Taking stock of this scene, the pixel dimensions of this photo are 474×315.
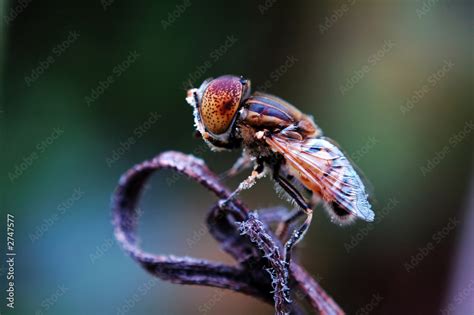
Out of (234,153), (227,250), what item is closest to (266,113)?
(227,250)

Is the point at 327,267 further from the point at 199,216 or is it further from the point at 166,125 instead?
the point at 166,125

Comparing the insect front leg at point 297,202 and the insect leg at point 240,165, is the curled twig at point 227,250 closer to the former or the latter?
the insect front leg at point 297,202

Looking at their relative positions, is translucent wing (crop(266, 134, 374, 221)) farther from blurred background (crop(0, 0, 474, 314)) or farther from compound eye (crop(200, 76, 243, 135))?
blurred background (crop(0, 0, 474, 314))

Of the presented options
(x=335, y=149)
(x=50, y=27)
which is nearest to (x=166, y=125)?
(x=50, y=27)

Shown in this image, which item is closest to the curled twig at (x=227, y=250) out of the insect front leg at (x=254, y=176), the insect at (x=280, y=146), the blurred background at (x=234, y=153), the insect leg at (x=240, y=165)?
the insect front leg at (x=254, y=176)

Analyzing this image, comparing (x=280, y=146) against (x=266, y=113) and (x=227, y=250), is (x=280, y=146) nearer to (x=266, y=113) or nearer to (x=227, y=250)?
(x=266, y=113)

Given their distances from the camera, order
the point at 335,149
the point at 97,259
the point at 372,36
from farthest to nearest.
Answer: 1. the point at 372,36
2. the point at 97,259
3. the point at 335,149
